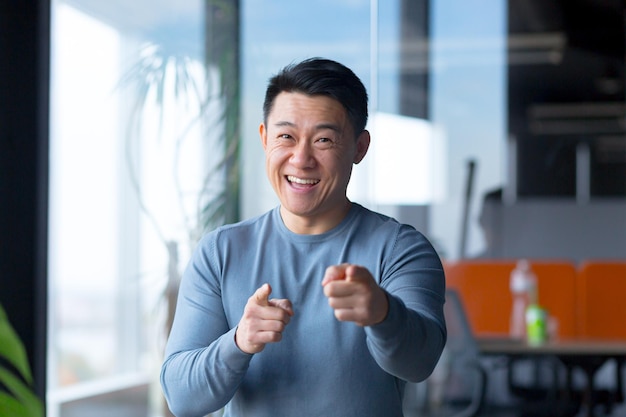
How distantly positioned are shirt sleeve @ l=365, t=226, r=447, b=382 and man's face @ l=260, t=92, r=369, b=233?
10 cm

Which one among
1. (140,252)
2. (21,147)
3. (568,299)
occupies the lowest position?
(568,299)

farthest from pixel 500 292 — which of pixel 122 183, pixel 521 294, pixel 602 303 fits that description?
pixel 122 183

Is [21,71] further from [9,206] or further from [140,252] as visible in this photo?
[140,252]

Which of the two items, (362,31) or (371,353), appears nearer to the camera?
(371,353)

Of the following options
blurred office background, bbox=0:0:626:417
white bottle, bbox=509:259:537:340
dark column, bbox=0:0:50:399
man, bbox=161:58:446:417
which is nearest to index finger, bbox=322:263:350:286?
man, bbox=161:58:446:417

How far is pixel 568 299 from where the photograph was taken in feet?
15.9

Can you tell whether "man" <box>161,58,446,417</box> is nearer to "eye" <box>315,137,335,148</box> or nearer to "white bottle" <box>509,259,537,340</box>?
"eye" <box>315,137,335,148</box>

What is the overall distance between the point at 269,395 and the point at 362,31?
136 cm

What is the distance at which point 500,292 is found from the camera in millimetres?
4875

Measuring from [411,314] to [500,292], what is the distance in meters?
3.99

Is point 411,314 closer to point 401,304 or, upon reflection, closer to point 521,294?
point 401,304

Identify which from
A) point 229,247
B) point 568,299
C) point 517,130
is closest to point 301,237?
point 229,247

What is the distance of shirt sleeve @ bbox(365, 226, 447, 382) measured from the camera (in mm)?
967

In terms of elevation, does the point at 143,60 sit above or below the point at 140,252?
above
